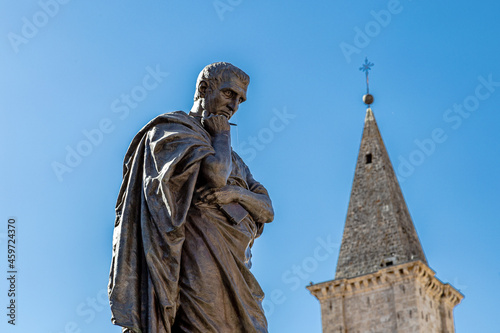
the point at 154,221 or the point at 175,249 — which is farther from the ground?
the point at 154,221

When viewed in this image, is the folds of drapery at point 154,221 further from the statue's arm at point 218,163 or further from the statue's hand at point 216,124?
the statue's hand at point 216,124

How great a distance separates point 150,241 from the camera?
5398 mm

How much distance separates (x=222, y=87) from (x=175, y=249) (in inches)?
43.3

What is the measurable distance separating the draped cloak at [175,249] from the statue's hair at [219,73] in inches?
12.6

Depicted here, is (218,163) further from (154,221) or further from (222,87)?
(222,87)

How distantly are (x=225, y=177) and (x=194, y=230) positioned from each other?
329 mm

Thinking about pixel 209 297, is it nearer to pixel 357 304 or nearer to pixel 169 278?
pixel 169 278

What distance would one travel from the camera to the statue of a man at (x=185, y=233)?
17.5ft

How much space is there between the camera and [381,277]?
67000 millimetres

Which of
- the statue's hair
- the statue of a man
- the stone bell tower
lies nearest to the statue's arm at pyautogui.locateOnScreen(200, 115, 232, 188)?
the statue of a man

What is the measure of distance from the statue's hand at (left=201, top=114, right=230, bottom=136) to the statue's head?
0.33 ft

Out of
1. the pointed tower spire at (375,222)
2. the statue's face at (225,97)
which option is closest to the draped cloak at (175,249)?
the statue's face at (225,97)

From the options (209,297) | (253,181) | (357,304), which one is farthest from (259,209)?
(357,304)

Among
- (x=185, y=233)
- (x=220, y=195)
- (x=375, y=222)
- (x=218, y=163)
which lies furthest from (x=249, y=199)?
(x=375, y=222)
